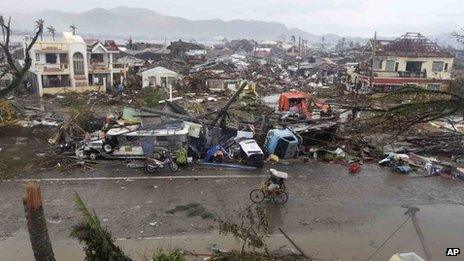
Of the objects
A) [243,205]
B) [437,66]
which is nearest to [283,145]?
[243,205]

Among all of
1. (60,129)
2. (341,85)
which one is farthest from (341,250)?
(341,85)

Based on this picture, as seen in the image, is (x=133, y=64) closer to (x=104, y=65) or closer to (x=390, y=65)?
(x=104, y=65)

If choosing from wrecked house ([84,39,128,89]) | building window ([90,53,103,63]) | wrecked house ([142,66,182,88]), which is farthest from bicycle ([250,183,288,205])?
building window ([90,53,103,63])

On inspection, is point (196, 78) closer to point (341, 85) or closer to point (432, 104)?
point (341, 85)

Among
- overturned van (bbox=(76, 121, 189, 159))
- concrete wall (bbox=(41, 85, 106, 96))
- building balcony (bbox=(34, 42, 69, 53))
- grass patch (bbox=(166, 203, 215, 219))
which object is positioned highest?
building balcony (bbox=(34, 42, 69, 53))

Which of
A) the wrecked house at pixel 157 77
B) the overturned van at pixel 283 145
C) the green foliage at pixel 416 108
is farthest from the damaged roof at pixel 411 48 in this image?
the green foliage at pixel 416 108

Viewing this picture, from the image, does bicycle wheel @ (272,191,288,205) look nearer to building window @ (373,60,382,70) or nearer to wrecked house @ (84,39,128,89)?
building window @ (373,60,382,70)
